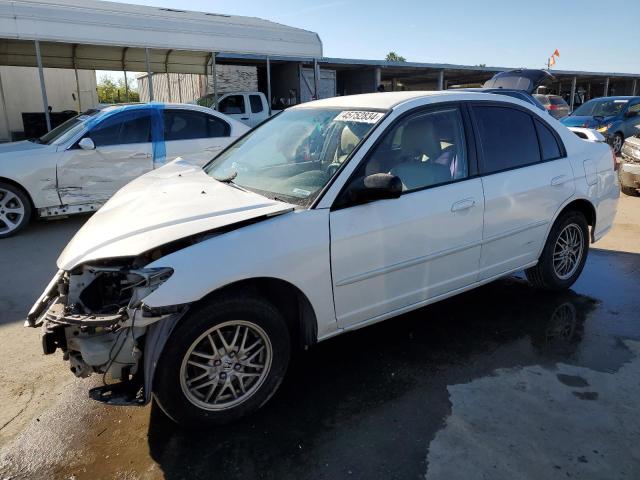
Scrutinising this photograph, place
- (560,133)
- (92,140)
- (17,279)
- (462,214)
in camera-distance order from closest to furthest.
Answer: (462,214) → (560,133) → (17,279) → (92,140)

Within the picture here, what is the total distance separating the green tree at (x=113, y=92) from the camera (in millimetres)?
26906

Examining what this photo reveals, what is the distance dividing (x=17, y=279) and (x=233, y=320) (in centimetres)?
353

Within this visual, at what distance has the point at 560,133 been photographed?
4184 millimetres

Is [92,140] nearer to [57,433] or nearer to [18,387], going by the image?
[18,387]

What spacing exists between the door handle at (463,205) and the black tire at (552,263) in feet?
3.81

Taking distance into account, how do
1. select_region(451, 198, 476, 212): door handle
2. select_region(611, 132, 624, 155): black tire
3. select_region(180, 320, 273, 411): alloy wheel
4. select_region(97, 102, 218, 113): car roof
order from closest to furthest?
1. select_region(180, 320, 273, 411): alloy wheel
2. select_region(451, 198, 476, 212): door handle
3. select_region(97, 102, 218, 113): car roof
4. select_region(611, 132, 624, 155): black tire

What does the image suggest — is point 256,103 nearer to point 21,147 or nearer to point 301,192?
point 21,147

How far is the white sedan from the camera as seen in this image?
240cm

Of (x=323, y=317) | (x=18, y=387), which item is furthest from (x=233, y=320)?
(x=18, y=387)

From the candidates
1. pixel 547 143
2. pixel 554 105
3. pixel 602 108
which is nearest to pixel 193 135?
pixel 547 143

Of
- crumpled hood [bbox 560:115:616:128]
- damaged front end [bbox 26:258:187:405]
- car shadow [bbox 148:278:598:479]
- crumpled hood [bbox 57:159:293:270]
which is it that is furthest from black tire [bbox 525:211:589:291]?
crumpled hood [bbox 560:115:616:128]

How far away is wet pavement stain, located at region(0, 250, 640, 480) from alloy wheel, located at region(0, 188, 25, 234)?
4.38m

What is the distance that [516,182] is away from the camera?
12.1 feet

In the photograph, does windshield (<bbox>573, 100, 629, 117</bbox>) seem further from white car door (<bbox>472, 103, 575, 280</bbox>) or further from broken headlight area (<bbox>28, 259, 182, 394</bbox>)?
broken headlight area (<bbox>28, 259, 182, 394</bbox>)
